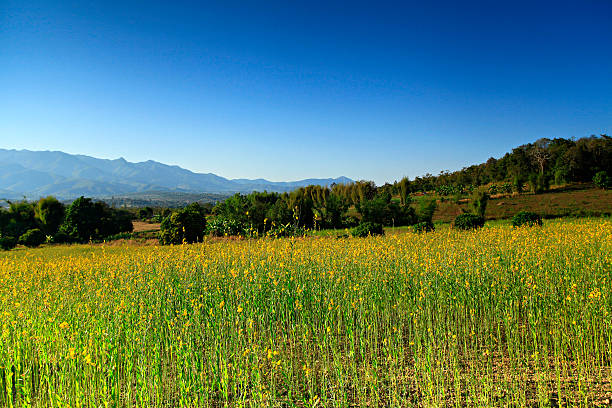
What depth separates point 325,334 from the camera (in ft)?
13.3

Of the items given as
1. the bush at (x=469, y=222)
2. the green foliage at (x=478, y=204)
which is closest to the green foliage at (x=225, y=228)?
the bush at (x=469, y=222)

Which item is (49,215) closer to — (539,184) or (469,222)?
(469,222)

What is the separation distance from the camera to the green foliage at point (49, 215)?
3084cm

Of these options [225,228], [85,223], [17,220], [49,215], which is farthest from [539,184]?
[17,220]

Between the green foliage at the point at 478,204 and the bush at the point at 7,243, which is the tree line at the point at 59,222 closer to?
the bush at the point at 7,243

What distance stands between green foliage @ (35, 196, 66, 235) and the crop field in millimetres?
30498

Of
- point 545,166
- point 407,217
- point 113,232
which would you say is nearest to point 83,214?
point 113,232

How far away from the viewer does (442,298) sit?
455cm

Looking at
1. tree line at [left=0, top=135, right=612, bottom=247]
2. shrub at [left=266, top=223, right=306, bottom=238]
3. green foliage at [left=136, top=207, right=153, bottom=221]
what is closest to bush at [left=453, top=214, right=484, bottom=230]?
tree line at [left=0, top=135, right=612, bottom=247]

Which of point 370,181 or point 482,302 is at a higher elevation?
point 370,181

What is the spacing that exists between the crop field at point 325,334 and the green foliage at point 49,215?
3050 centimetres

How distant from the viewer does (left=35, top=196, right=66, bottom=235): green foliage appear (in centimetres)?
3084

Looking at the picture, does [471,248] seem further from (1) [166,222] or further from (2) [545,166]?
(2) [545,166]

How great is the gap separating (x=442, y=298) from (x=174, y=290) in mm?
4304
